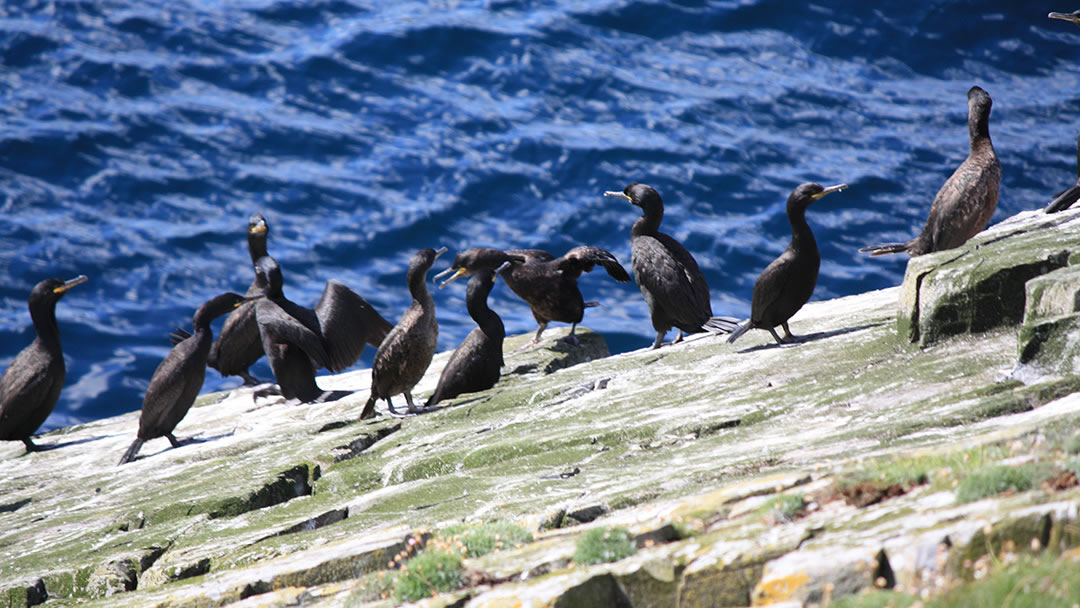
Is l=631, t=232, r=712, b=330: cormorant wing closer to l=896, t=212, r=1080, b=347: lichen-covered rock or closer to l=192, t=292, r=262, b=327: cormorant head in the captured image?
l=896, t=212, r=1080, b=347: lichen-covered rock

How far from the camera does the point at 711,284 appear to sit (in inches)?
890

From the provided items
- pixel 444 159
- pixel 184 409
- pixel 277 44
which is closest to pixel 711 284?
pixel 444 159

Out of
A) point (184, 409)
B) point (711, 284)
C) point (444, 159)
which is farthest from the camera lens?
point (444, 159)

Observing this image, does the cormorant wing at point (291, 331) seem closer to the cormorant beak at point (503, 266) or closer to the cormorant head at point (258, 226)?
the cormorant beak at point (503, 266)

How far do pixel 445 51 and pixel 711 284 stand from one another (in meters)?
11.5

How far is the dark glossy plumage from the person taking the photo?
12.9 m

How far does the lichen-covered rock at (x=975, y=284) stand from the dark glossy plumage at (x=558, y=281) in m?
5.41

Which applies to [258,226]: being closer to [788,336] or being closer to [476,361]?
[476,361]

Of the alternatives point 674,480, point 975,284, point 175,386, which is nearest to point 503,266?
point 175,386

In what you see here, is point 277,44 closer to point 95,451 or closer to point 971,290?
point 95,451

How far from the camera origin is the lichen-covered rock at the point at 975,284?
7.17m

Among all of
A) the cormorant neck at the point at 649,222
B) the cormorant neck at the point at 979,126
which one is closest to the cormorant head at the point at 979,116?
the cormorant neck at the point at 979,126

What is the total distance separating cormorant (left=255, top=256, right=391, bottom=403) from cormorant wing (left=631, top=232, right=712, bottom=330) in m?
3.87

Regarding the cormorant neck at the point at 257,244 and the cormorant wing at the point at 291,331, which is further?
the cormorant neck at the point at 257,244
